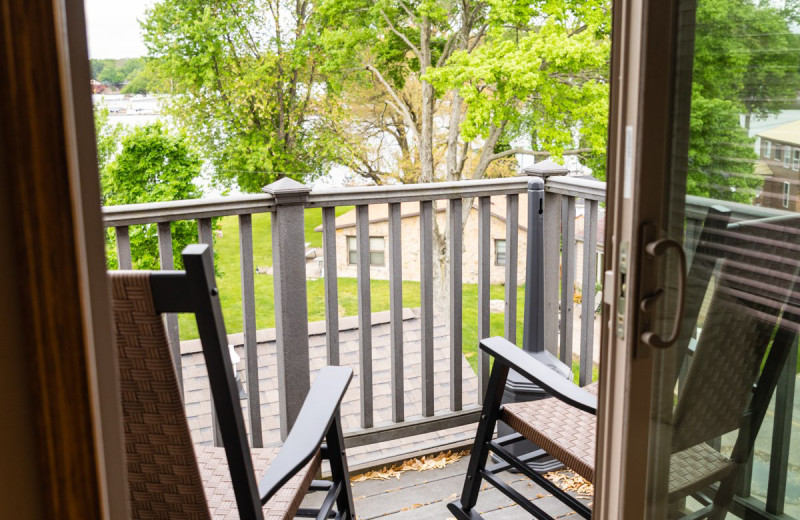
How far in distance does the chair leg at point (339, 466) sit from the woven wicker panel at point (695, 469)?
0.81 m

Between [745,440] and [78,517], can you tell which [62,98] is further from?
[745,440]

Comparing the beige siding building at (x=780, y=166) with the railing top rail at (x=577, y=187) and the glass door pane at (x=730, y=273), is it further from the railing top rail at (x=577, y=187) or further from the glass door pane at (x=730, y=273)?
the railing top rail at (x=577, y=187)

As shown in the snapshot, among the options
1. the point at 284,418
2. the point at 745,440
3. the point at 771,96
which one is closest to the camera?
the point at 771,96

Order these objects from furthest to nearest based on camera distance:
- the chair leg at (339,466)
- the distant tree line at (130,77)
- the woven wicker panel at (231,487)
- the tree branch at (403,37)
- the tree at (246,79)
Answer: the distant tree line at (130,77) → the tree at (246,79) → the tree branch at (403,37) → the chair leg at (339,466) → the woven wicker panel at (231,487)

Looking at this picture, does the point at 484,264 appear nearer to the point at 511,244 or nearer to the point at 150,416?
the point at 511,244

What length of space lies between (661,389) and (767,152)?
0.46 m

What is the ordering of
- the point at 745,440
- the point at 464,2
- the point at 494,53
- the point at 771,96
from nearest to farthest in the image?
the point at 771,96 < the point at 745,440 < the point at 494,53 < the point at 464,2

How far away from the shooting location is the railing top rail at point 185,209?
86.4 inches

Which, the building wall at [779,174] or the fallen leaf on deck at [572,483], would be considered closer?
the building wall at [779,174]

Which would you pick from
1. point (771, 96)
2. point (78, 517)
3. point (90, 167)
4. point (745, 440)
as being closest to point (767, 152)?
point (771, 96)

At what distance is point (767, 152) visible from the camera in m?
1.24

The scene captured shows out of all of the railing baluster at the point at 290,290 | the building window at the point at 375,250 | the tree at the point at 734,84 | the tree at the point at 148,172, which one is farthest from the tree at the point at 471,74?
the tree at the point at 734,84

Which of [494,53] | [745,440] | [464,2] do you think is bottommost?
[745,440]

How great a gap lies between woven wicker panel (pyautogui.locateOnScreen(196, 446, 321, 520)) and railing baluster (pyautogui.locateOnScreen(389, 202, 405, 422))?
0.89 meters
